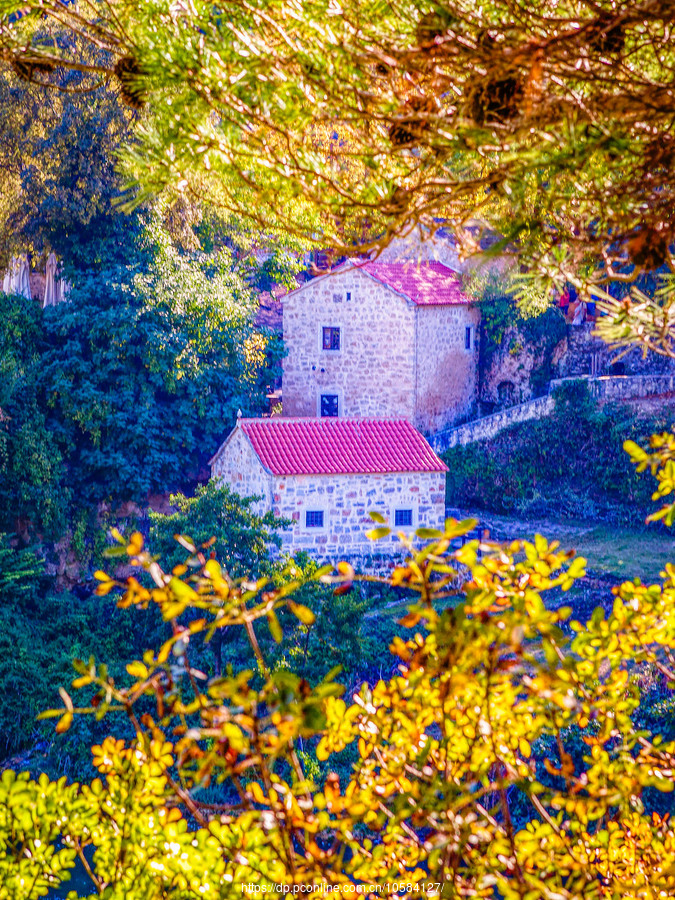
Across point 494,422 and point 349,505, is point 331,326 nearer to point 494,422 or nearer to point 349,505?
point 494,422

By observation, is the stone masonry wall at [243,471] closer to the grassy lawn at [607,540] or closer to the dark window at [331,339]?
the grassy lawn at [607,540]

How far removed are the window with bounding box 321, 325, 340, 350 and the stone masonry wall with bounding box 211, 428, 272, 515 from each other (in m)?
4.75

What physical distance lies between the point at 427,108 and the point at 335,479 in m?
13.0

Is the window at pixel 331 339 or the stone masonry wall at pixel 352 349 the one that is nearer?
the stone masonry wall at pixel 352 349

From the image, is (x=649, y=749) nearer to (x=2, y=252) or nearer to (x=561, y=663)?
(x=561, y=663)

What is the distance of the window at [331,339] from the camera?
70.6ft

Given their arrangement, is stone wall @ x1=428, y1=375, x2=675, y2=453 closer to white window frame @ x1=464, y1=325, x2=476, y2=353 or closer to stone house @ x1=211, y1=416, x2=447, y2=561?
white window frame @ x1=464, y1=325, x2=476, y2=353

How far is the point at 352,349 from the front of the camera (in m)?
21.5

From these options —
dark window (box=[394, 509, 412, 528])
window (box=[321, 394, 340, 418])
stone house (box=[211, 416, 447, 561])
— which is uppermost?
window (box=[321, 394, 340, 418])

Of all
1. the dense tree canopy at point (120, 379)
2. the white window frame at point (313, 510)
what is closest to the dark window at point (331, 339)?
the dense tree canopy at point (120, 379)

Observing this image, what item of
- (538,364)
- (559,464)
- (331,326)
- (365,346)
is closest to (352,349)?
(365,346)

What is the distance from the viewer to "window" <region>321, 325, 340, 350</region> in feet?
70.6

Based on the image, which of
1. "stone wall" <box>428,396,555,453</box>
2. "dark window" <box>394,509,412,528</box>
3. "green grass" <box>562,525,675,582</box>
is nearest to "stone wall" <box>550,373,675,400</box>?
"stone wall" <box>428,396,555,453</box>

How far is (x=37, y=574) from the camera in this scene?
15750 millimetres
